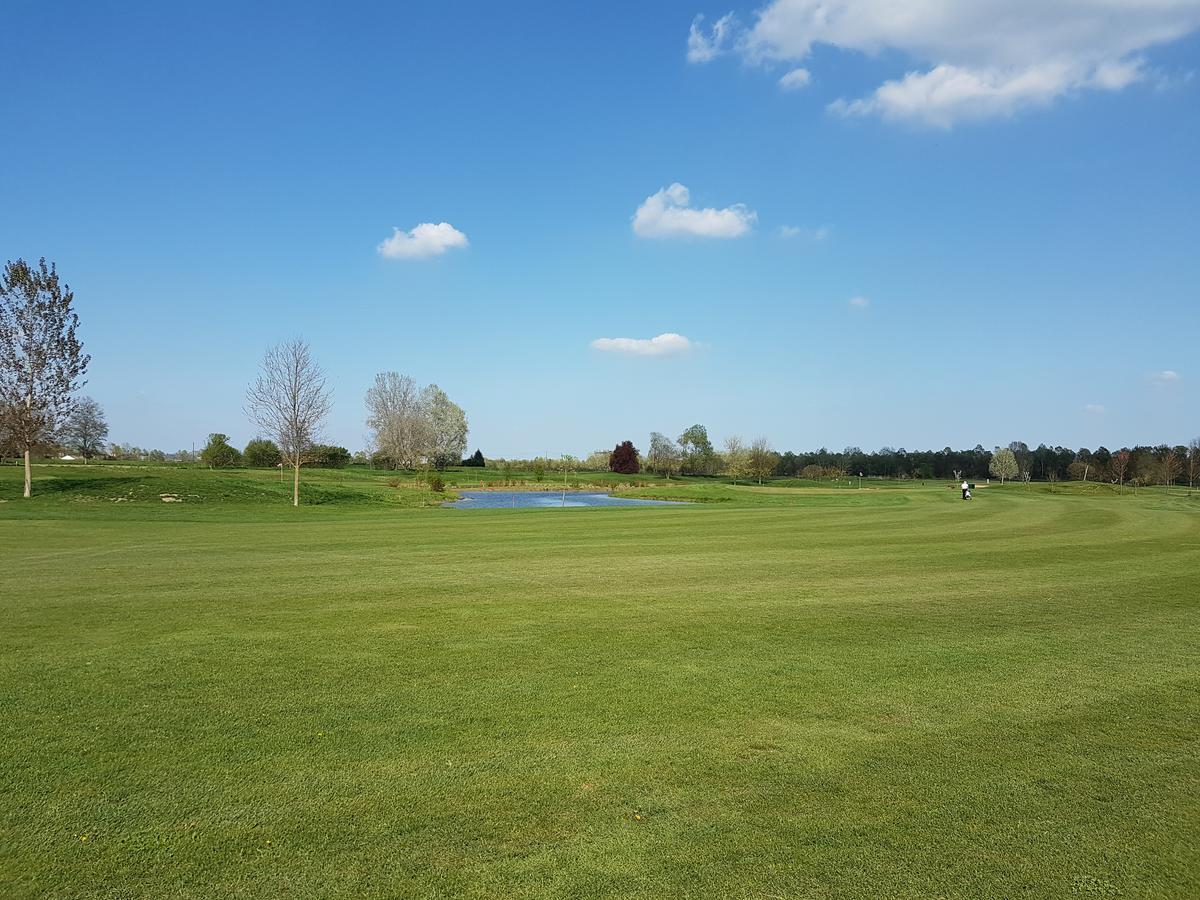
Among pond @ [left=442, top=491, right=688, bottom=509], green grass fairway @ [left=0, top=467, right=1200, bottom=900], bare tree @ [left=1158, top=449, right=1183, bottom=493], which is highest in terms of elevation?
bare tree @ [left=1158, top=449, right=1183, bottom=493]

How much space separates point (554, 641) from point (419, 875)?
5.13 metres

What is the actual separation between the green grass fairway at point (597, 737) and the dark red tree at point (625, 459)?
115113 mm

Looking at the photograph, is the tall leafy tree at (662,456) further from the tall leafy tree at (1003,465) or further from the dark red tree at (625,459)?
the tall leafy tree at (1003,465)

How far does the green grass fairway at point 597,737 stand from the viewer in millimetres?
3957

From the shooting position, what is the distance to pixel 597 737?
5.75 metres

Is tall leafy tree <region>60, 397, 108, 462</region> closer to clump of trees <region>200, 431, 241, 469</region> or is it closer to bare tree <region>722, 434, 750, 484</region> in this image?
clump of trees <region>200, 431, 241, 469</region>

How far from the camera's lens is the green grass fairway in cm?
396

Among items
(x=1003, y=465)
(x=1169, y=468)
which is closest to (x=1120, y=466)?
(x=1169, y=468)

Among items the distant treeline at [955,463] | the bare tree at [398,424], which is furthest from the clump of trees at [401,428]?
the distant treeline at [955,463]

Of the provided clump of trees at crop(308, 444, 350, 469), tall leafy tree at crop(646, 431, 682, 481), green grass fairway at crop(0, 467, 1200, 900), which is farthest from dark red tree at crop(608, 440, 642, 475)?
green grass fairway at crop(0, 467, 1200, 900)

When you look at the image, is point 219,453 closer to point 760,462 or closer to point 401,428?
point 401,428

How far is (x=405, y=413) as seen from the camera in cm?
10888

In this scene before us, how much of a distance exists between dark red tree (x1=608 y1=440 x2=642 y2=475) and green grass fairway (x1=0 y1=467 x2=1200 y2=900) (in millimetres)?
115113

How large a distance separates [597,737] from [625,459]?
407 feet
